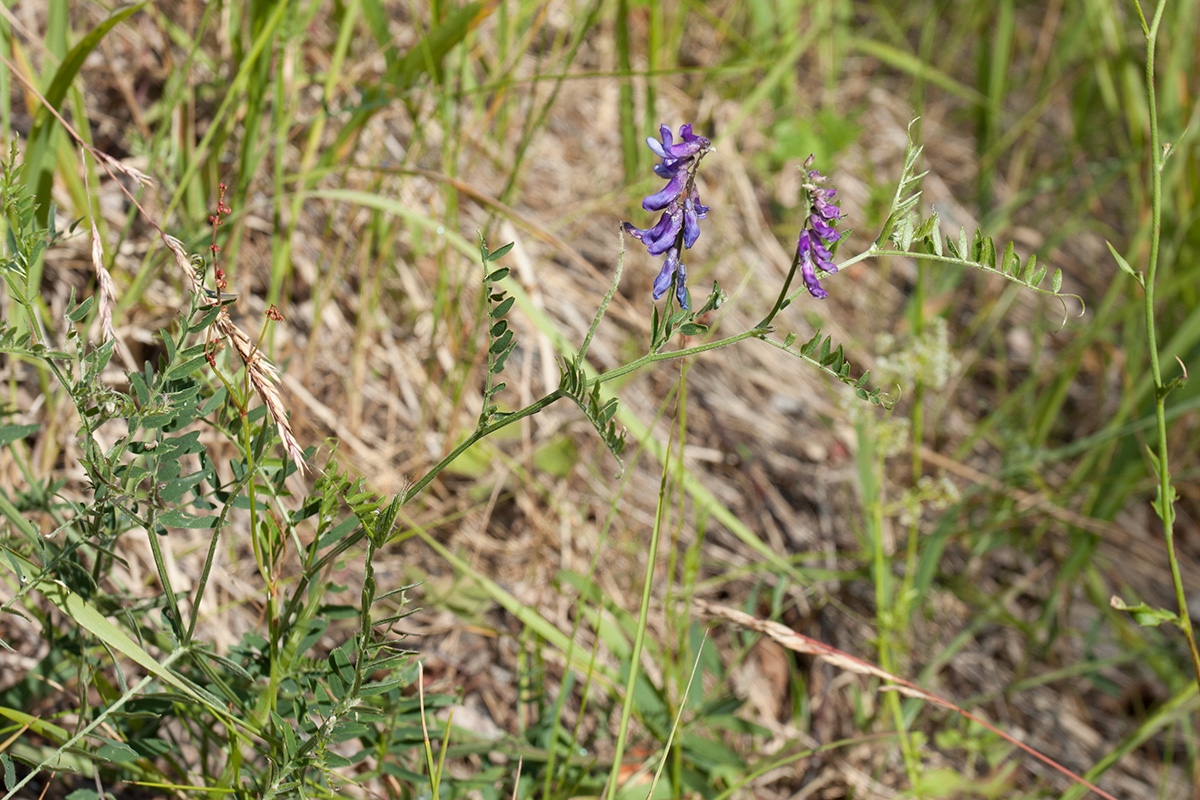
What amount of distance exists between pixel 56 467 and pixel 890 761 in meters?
1.78

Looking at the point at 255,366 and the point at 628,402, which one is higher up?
the point at 255,366

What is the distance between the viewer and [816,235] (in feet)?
3.04

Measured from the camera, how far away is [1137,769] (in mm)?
2135

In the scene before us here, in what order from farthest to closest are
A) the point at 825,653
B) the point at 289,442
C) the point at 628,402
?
1. the point at 628,402
2. the point at 825,653
3. the point at 289,442

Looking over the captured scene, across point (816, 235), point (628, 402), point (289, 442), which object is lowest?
point (628, 402)

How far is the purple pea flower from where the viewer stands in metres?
0.90

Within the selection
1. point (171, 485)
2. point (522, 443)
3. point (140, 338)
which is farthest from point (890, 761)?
point (140, 338)

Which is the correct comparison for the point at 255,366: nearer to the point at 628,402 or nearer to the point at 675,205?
the point at 675,205

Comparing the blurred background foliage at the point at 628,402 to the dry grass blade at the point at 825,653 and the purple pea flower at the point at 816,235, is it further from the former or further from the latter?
the purple pea flower at the point at 816,235

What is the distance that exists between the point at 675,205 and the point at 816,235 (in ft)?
0.50

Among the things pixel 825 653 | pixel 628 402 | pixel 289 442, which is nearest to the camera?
pixel 289 442

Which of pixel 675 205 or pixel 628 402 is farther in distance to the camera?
pixel 628 402

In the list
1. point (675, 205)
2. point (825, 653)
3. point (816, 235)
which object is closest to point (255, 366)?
point (675, 205)

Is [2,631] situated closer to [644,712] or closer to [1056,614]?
[644,712]
